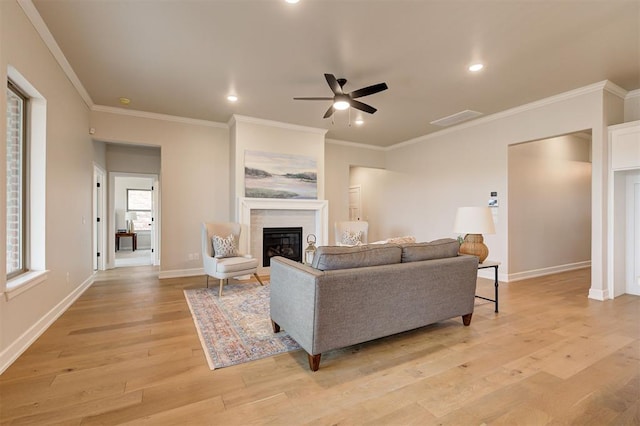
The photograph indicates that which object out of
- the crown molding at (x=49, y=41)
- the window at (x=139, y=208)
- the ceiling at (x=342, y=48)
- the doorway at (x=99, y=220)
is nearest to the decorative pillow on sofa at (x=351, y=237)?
the ceiling at (x=342, y=48)

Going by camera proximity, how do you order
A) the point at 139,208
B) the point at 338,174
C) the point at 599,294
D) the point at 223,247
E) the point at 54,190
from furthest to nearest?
the point at 139,208
the point at 338,174
the point at 223,247
the point at 599,294
the point at 54,190

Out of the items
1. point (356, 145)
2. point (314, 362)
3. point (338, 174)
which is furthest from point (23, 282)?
point (356, 145)

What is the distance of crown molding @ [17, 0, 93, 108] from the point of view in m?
2.40

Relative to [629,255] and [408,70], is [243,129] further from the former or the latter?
[629,255]

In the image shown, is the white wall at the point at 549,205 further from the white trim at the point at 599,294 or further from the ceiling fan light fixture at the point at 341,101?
the ceiling fan light fixture at the point at 341,101

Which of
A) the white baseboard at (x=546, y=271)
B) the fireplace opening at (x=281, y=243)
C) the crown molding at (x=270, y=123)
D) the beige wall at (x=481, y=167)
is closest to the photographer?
the beige wall at (x=481, y=167)

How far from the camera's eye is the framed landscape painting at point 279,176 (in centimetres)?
523

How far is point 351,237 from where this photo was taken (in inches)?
218

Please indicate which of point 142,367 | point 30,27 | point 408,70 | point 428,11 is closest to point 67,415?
point 142,367

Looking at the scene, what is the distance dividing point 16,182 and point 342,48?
3.32 metres

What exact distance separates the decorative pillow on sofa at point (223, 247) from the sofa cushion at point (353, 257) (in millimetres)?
2442

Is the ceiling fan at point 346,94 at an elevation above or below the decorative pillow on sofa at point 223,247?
above

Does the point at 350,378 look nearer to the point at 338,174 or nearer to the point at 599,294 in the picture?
the point at 599,294

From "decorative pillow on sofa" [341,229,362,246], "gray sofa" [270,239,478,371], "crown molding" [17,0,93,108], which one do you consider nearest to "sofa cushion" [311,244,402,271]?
"gray sofa" [270,239,478,371]
